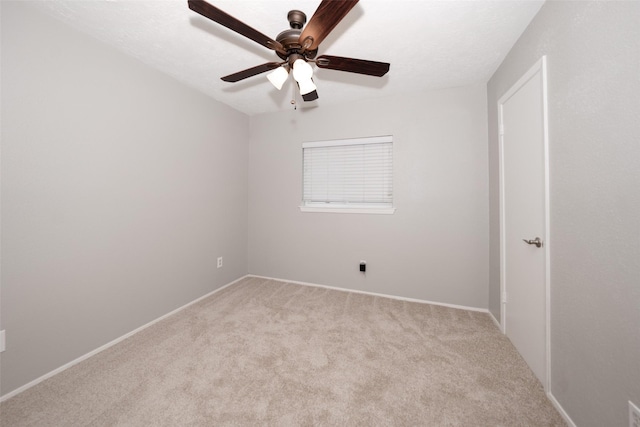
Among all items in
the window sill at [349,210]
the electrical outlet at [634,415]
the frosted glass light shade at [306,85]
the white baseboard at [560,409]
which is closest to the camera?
the electrical outlet at [634,415]

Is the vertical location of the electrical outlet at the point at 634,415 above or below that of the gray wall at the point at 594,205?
below

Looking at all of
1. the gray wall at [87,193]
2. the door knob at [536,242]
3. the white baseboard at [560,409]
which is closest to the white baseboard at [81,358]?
the gray wall at [87,193]

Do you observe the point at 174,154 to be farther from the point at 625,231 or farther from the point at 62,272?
the point at 625,231

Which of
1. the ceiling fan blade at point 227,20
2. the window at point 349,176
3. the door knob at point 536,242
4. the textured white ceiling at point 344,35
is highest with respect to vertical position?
the textured white ceiling at point 344,35

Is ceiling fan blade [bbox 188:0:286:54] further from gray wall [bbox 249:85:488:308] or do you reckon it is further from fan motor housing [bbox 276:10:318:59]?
gray wall [bbox 249:85:488:308]

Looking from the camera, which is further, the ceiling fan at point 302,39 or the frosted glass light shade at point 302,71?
the frosted glass light shade at point 302,71

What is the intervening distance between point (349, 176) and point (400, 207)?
0.80m

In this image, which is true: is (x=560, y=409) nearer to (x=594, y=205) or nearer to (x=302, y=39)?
(x=594, y=205)

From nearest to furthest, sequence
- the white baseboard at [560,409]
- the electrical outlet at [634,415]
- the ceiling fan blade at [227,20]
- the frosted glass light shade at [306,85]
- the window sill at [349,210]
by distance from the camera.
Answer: the electrical outlet at [634,415], the ceiling fan blade at [227,20], the white baseboard at [560,409], the frosted glass light shade at [306,85], the window sill at [349,210]

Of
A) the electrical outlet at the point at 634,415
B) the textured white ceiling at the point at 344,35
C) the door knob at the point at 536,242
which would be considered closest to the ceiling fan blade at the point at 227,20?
the textured white ceiling at the point at 344,35

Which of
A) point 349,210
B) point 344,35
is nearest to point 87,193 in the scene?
point 344,35

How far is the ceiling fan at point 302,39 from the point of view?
1029 mm

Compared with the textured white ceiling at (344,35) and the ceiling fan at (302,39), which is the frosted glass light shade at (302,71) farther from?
the textured white ceiling at (344,35)

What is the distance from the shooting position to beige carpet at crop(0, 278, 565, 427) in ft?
4.37
